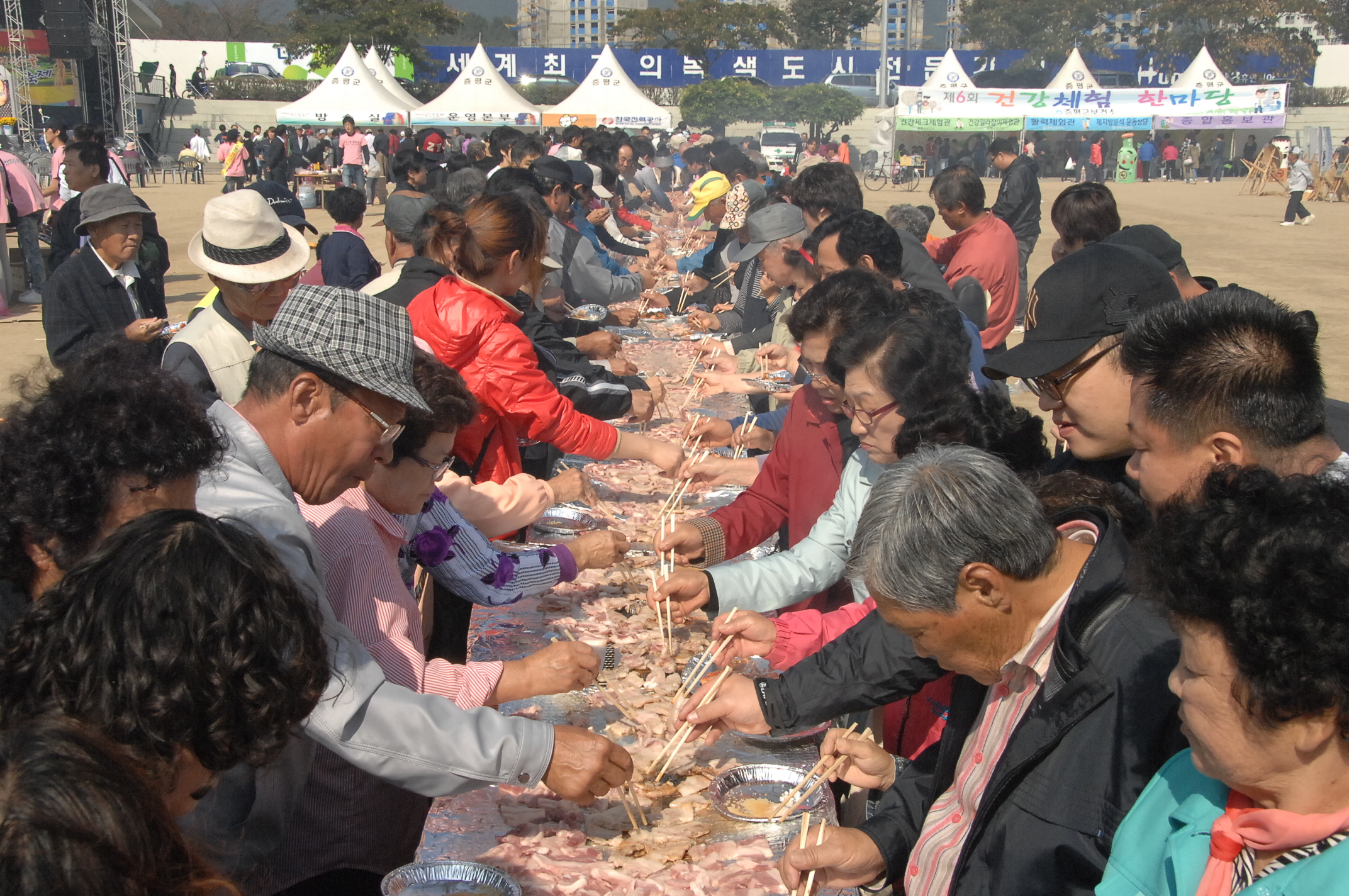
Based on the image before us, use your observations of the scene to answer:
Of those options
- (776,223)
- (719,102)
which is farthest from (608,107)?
(776,223)

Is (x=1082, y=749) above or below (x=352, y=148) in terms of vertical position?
below

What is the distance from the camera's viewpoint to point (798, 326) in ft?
10.5

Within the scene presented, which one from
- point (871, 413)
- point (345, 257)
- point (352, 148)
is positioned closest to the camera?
point (871, 413)

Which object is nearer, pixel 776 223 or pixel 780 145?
pixel 776 223

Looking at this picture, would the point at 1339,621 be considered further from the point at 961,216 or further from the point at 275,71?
the point at 275,71

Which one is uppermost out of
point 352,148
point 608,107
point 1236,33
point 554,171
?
point 1236,33

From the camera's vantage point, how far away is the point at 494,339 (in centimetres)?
343

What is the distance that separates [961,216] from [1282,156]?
92.2 feet

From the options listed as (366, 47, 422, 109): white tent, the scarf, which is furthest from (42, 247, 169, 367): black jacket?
(366, 47, 422, 109): white tent

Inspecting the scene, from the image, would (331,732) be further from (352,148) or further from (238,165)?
(352,148)

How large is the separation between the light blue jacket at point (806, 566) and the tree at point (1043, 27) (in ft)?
182

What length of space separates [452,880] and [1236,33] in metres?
57.9

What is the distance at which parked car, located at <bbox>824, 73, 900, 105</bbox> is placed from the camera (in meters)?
47.7

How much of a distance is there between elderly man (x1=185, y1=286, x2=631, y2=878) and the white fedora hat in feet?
6.46
